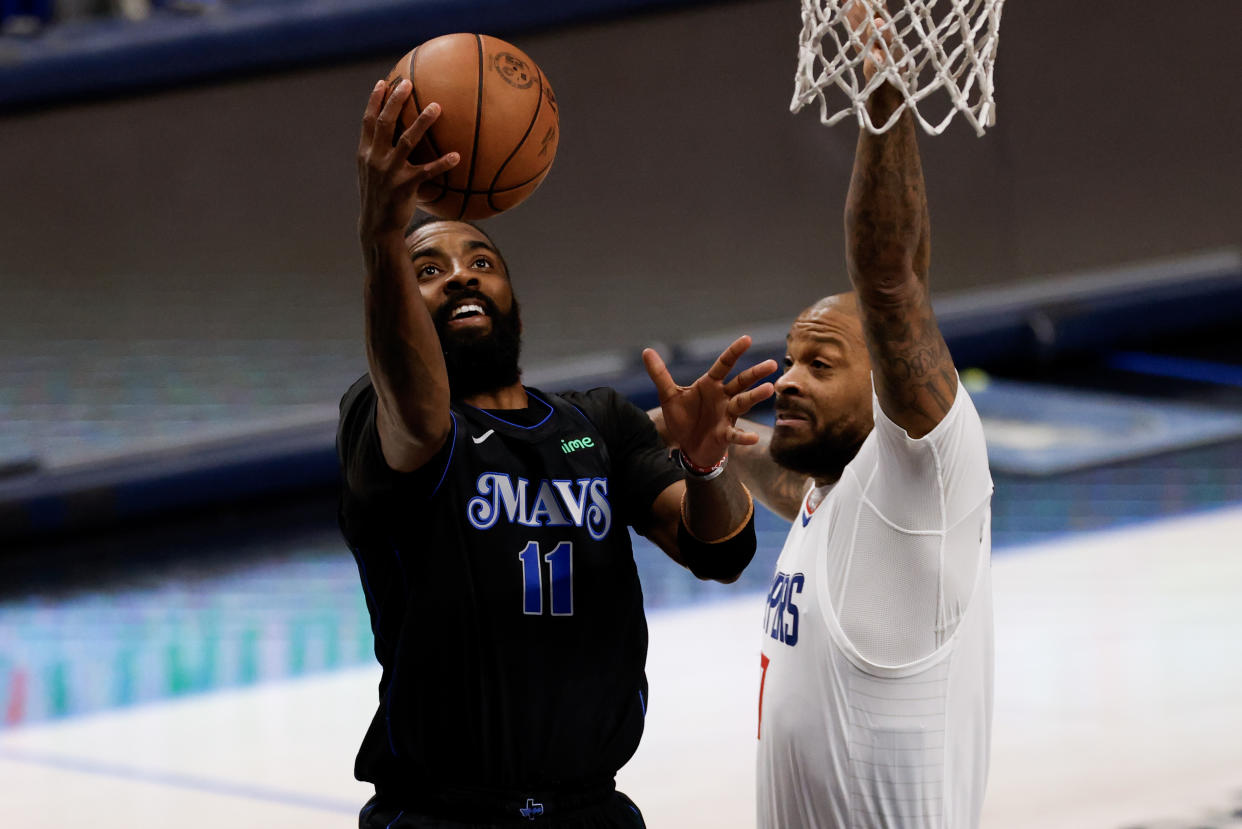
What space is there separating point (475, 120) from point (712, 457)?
67 cm

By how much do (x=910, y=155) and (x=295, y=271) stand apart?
7.74 m

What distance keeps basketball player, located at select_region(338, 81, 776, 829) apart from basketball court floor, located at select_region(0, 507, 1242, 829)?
169cm

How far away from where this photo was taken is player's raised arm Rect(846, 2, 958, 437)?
6.91 feet

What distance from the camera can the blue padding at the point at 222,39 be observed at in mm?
8711

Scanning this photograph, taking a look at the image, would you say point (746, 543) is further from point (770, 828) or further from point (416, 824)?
point (416, 824)

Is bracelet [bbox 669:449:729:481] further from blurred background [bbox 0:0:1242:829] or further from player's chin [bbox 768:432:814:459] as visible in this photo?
blurred background [bbox 0:0:1242:829]

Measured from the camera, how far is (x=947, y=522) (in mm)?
2406

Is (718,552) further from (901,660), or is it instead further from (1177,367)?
(1177,367)

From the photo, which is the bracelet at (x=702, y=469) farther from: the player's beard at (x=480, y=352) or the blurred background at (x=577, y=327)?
the blurred background at (x=577, y=327)

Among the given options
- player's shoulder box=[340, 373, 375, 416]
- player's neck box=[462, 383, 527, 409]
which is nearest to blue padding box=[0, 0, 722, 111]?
player's neck box=[462, 383, 527, 409]

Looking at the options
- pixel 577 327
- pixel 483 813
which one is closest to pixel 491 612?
pixel 483 813

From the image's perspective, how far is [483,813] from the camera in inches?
92.8

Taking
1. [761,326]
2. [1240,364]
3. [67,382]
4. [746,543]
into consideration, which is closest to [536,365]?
[761,326]

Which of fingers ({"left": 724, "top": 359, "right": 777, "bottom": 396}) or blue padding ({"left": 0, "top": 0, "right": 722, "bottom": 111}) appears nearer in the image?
fingers ({"left": 724, "top": 359, "right": 777, "bottom": 396})
